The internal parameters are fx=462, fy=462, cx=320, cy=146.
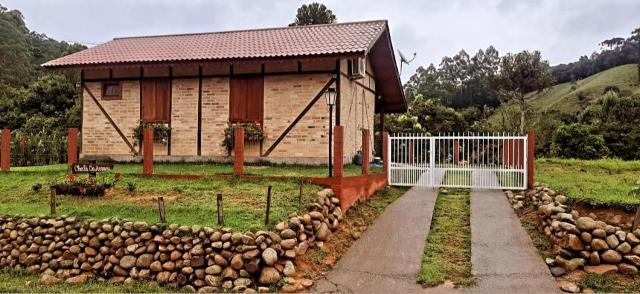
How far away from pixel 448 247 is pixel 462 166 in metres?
5.28

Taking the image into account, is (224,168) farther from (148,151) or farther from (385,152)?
(385,152)

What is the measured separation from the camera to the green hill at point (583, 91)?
1453 inches

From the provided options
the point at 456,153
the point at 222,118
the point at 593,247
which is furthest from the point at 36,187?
the point at 456,153

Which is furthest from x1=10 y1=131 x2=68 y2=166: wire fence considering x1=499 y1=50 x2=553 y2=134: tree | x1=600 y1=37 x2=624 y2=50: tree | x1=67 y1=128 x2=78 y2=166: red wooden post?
x1=600 y1=37 x2=624 y2=50: tree

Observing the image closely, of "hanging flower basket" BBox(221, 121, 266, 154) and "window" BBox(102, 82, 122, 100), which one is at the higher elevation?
"window" BBox(102, 82, 122, 100)

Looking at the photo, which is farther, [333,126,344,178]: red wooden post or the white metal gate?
the white metal gate

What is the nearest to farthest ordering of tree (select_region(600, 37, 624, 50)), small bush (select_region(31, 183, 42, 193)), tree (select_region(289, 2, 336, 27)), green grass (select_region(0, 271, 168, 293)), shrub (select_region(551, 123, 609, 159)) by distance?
green grass (select_region(0, 271, 168, 293)) → small bush (select_region(31, 183, 42, 193)) → shrub (select_region(551, 123, 609, 159)) → tree (select_region(289, 2, 336, 27)) → tree (select_region(600, 37, 624, 50))

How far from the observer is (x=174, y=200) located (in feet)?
26.6

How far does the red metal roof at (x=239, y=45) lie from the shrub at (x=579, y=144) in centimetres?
1362

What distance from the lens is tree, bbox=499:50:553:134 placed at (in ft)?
98.6

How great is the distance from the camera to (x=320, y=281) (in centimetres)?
623

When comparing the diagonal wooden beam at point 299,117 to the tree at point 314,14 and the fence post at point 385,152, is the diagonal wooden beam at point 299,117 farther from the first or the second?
the tree at point 314,14

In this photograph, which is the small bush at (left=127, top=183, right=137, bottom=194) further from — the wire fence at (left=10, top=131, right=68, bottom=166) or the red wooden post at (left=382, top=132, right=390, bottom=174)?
the wire fence at (left=10, top=131, right=68, bottom=166)

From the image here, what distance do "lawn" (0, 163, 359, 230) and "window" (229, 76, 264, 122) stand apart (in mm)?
3799
